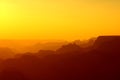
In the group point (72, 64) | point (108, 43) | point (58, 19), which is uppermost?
point (58, 19)

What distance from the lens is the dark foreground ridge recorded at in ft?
16.2

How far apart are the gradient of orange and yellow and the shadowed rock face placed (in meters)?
0.07

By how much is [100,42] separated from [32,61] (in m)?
0.90

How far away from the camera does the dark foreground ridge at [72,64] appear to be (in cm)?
494

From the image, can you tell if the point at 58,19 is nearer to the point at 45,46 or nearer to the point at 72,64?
the point at 45,46

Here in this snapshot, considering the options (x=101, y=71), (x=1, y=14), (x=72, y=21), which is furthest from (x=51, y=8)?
(x=101, y=71)

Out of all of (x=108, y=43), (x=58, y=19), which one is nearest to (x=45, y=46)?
(x=58, y=19)

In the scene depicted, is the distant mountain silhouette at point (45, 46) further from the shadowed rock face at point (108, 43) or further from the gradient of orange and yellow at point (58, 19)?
the shadowed rock face at point (108, 43)

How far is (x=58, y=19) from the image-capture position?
5062 mm

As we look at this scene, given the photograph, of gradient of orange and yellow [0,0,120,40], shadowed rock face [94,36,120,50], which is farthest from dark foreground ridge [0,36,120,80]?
gradient of orange and yellow [0,0,120,40]

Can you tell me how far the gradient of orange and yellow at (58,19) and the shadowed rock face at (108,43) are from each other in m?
0.07

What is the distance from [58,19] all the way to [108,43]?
73 cm

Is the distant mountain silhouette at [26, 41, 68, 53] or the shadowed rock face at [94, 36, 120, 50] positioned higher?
the distant mountain silhouette at [26, 41, 68, 53]

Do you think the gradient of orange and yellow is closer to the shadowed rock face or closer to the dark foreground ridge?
the shadowed rock face
